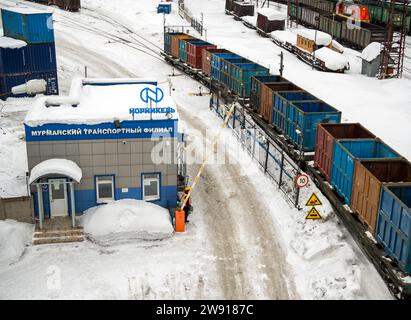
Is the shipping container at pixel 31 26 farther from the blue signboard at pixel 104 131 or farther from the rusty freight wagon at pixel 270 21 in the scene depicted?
the rusty freight wagon at pixel 270 21

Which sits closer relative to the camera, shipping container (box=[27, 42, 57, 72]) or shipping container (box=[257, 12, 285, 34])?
shipping container (box=[27, 42, 57, 72])

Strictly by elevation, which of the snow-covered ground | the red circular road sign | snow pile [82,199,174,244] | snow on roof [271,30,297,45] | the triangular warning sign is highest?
snow on roof [271,30,297,45]

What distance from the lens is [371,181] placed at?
20.8m

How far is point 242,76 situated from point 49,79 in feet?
50.5

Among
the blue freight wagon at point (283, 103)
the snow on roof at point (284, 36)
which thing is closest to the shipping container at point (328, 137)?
the blue freight wagon at point (283, 103)

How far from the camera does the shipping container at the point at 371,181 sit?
67.9 feet

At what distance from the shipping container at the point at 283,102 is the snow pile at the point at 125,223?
33.7ft

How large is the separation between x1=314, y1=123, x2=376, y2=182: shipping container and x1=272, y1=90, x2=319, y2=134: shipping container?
378cm

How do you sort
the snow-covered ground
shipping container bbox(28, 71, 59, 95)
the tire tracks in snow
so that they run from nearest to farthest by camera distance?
the snow-covered ground → the tire tracks in snow → shipping container bbox(28, 71, 59, 95)

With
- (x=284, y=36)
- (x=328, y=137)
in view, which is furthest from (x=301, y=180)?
(x=284, y=36)

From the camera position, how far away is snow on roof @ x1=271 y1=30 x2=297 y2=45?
62.7 m

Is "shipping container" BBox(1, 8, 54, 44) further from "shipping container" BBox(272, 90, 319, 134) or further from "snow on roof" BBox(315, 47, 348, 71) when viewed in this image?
"snow on roof" BBox(315, 47, 348, 71)

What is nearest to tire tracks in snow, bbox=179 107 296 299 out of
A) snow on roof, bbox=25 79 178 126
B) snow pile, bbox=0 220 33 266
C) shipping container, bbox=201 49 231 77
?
snow on roof, bbox=25 79 178 126

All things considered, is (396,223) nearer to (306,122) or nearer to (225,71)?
(306,122)
